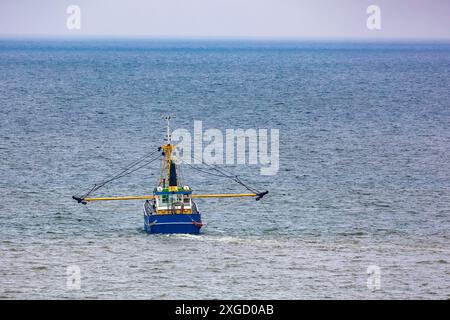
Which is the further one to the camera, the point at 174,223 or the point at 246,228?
the point at 246,228

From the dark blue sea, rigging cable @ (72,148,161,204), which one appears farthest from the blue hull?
rigging cable @ (72,148,161,204)

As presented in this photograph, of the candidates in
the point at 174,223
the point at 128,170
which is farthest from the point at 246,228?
the point at 128,170

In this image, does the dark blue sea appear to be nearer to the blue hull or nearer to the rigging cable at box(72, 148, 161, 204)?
the blue hull

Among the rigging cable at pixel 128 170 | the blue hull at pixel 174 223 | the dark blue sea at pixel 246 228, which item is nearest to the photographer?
the dark blue sea at pixel 246 228

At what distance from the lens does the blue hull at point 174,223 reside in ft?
291

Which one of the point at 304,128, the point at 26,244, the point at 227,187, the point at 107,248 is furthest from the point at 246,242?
the point at 304,128

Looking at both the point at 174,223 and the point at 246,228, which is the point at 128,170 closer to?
the point at 246,228

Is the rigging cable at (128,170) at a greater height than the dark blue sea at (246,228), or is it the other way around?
the rigging cable at (128,170)

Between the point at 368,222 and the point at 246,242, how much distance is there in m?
15.1

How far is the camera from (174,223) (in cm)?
8894

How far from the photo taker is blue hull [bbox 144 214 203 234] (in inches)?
3492

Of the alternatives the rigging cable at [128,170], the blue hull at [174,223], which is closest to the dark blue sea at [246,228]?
the blue hull at [174,223]

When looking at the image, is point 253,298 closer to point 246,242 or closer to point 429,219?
point 246,242

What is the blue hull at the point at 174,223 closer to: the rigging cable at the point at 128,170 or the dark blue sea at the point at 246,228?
the dark blue sea at the point at 246,228
